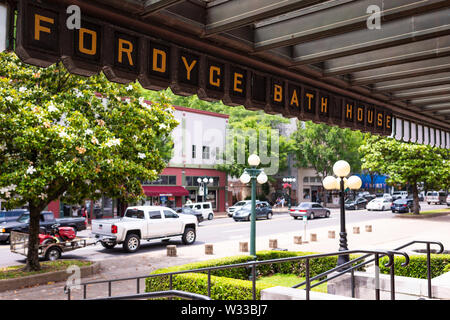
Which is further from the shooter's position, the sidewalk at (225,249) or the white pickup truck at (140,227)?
the white pickup truck at (140,227)

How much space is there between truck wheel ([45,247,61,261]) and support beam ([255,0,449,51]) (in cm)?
1417

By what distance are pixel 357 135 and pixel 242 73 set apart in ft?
168

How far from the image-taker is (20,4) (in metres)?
3.01

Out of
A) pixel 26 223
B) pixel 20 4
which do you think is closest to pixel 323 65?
pixel 20 4


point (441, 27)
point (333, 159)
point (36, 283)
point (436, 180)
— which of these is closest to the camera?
point (441, 27)

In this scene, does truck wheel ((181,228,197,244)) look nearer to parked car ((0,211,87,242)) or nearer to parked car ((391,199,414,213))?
parked car ((0,211,87,242))

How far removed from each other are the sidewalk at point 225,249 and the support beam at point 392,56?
8447mm

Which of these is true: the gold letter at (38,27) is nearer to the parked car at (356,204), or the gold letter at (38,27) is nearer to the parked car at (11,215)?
the parked car at (11,215)

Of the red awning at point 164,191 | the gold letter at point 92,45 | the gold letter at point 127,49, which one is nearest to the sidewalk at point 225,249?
the gold letter at point 127,49

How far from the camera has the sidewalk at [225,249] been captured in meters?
11.5

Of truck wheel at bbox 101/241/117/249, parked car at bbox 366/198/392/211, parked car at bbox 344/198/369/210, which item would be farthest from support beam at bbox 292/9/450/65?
parked car at bbox 344/198/369/210

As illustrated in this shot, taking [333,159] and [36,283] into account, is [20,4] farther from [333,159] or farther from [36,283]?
[333,159]

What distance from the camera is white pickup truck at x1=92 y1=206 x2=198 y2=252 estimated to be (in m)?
18.1

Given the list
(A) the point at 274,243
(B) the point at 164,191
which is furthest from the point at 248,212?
(A) the point at 274,243
